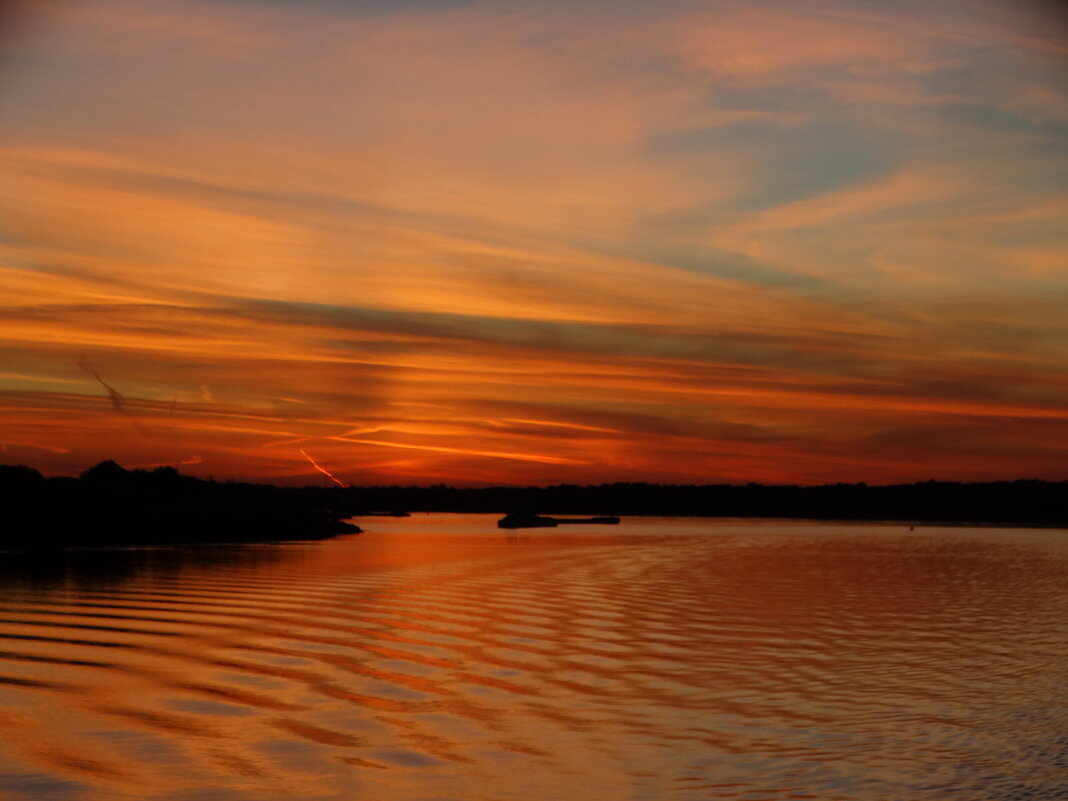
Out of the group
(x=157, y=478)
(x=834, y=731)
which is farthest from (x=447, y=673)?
(x=157, y=478)

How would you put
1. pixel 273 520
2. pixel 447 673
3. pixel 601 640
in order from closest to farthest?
1. pixel 447 673
2. pixel 601 640
3. pixel 273 520

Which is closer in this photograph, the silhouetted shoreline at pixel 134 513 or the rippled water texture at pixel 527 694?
the rippled water texture at pixel 527 694

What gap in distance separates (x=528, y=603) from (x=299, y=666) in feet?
52.9

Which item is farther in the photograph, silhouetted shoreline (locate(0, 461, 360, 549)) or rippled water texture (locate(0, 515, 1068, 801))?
silhouetted shoreline (locate(0, 461, 360, 549))

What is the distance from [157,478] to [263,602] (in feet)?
338

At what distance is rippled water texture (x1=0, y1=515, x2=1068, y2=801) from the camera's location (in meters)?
15.0

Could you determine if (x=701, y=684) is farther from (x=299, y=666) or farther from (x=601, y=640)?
(x=299, y=666)

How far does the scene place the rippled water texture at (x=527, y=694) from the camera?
1501cm

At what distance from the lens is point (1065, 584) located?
52469mm

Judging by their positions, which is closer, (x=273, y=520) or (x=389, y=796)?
(x=389, y=796)

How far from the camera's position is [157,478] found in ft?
443

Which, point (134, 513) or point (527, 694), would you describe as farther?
point (134, 513)

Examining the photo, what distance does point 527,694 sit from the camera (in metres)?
21.2

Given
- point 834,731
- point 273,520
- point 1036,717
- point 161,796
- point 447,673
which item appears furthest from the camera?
point 273,520
